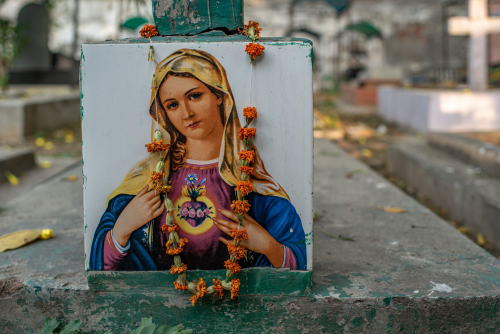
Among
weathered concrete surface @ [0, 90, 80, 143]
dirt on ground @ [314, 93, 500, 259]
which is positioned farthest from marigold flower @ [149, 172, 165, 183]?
weathered concrete surface @ [0, 90, 80, 143]

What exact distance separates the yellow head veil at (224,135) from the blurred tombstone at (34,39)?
7.48 m

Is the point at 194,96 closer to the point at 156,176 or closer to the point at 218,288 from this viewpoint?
the point at 156,176

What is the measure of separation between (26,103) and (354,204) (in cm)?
411

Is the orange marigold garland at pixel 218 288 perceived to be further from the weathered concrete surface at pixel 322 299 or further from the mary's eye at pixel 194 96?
the mary's eye at pixel 194 96

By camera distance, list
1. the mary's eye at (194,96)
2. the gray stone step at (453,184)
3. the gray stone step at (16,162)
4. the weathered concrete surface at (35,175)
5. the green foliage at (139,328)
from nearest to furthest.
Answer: the green foliage at (139,328), the mary's eye at (194,96), the gray stone step at (453,184), the weathered concrete surface at (35,175), the gray stone step at (16,162)

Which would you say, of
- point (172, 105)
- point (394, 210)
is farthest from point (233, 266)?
point (394, 210)

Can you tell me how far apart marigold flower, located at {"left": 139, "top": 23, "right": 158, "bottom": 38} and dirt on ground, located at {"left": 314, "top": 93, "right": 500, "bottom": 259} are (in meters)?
2.03

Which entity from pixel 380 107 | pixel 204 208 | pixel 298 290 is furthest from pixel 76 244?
pixel 380 107

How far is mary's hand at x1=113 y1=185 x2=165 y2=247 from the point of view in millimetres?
1339

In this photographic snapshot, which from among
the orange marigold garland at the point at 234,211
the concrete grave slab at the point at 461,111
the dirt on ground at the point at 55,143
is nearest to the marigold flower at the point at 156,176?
the orange marigold garland at the point at 234,211

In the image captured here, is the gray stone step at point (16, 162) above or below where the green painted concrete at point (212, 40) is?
below

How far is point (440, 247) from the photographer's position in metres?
1.77

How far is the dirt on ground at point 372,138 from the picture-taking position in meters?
3.42

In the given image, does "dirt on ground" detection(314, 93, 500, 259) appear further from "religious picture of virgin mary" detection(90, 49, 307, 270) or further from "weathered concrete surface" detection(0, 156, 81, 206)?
"weathered concrete surface" detection(0, 156, 81, 206)
